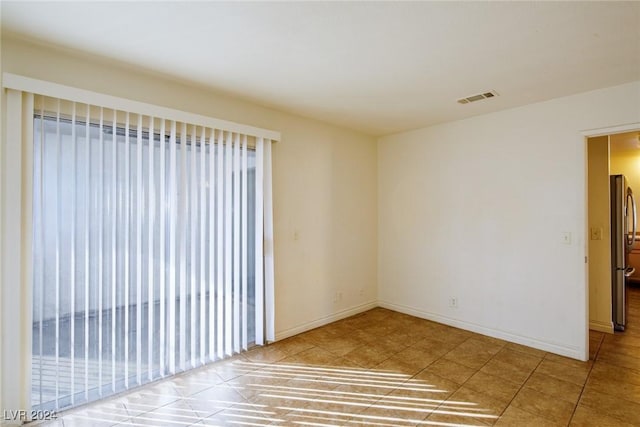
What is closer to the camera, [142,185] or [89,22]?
[89,22]

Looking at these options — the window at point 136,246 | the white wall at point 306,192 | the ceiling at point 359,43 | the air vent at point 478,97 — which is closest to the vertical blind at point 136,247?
the window at point 136,246

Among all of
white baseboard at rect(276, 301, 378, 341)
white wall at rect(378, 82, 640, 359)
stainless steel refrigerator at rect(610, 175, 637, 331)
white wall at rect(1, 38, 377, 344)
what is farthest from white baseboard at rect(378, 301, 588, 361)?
stainless steel refrigerator at rect(610, 175, 637, 331)

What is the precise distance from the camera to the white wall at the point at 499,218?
10.0ft

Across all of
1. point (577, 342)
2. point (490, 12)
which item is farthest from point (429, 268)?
point (490, 12)

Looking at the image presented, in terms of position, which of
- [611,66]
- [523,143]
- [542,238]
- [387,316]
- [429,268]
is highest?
[611,66]

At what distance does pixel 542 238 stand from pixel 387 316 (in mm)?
2084

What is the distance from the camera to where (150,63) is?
8.00 ft

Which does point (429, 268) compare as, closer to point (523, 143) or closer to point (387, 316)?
point (387, 316)

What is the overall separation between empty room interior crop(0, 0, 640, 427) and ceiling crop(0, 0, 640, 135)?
20mm

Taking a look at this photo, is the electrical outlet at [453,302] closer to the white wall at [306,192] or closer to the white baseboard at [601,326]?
the white wall at [306,192]

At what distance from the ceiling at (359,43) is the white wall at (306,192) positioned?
0.18m

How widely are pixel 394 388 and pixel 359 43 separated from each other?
263 centimetres

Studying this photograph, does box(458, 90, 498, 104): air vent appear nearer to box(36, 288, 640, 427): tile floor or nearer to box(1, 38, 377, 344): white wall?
box(1, 38, 377, 344): white wall

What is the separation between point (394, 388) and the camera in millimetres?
2541
